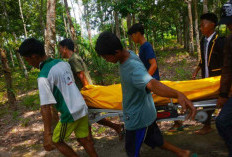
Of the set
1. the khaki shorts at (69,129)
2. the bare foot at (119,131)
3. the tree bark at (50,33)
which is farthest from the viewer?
the tree bark at (50,33)

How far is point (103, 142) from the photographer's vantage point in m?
3.72

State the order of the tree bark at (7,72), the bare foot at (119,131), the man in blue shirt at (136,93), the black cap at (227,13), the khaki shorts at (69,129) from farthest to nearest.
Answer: the tree bark at (7,72) < the bare foot at (119,131) < the khaki shorts at (69,129) < the black cap at (227,13) < the man in blue shirt at (136,93)

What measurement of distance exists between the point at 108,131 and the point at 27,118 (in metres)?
3.50

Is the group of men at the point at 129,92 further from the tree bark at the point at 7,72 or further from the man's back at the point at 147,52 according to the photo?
the tree bark at the point at 7,72

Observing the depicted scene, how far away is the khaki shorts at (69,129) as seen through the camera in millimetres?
2344

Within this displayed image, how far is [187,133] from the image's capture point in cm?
333

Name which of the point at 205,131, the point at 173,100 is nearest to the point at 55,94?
the point at 173,100

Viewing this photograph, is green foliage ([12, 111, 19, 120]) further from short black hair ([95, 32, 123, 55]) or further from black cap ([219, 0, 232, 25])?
black cap ([219, 0, 232, 25])

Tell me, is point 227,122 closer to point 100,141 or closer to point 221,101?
point 221,101

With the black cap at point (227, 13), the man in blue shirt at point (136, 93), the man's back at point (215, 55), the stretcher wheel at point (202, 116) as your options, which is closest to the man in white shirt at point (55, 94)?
the man in blue shirt at point (136, 93)

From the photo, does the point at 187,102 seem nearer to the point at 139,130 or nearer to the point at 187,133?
the point at 139,130

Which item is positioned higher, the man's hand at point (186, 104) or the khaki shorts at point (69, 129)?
the man's hand at point (186, 104)

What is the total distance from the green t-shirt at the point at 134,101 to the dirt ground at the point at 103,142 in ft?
4.12

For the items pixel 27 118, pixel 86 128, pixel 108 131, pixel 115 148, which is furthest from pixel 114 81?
pixel 86 128
